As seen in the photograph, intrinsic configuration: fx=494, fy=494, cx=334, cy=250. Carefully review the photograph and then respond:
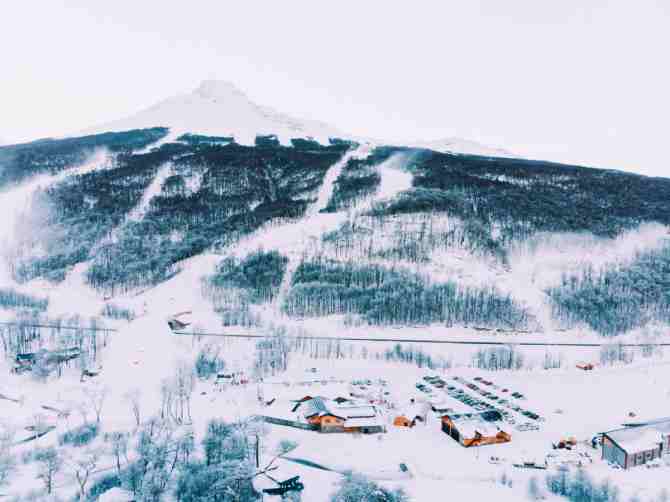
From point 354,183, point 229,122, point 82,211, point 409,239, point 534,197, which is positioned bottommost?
point 409,239

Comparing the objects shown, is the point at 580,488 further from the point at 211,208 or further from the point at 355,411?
the point at 211,208

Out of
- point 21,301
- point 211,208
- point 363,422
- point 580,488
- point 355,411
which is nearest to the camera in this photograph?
point 580,488

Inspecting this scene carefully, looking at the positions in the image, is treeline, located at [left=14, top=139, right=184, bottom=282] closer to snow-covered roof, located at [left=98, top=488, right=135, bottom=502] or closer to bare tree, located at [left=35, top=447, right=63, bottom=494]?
bare tree, located at [left=35, top=447, right=63, bottom=494]

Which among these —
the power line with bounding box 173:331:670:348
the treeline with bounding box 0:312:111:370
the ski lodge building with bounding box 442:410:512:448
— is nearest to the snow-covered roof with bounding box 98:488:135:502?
the ski lodge building with bounding box 442:410:512:448

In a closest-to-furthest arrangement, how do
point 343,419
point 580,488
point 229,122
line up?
1. point 580,488
2. point 343,419
3. point 229,122

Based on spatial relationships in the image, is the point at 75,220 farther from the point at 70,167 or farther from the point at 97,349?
the point at 97,349

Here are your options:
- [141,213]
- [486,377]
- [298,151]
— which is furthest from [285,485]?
[298,151]

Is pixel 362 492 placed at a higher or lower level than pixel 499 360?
higher

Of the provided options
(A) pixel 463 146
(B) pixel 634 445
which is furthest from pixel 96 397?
(A) pixel 463 146

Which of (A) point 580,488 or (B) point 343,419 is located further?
(B) point 343,419
